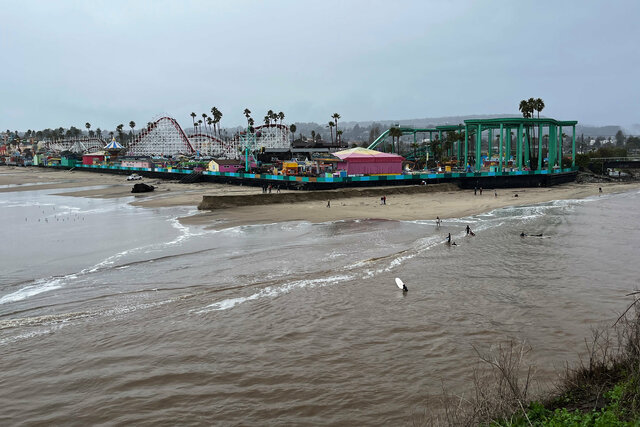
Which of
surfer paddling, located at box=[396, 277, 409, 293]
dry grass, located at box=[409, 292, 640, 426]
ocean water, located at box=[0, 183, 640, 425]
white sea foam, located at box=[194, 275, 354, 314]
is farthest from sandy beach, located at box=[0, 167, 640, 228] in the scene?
dry grass, located at box=[409, 292, 640, 426]

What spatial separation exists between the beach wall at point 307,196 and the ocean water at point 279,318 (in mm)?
12369

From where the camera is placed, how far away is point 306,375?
34.1 ft

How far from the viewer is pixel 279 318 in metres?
13.8

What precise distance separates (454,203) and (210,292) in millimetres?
31265

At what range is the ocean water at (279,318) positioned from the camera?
9.50m

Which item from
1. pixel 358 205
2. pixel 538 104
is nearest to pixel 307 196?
pixel 358 205

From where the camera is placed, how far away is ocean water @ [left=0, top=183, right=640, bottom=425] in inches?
374

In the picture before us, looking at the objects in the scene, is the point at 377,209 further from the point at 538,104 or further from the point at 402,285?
the point at 538,104

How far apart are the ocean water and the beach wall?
487 inches

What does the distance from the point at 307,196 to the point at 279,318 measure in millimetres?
30516

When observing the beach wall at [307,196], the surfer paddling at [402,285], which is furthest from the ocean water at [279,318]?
the beach wall at [307,196]

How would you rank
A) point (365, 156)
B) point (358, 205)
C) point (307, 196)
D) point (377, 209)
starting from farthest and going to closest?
point (365, 156) → point (307, 196) → point (358, 205) → point (377, 209)

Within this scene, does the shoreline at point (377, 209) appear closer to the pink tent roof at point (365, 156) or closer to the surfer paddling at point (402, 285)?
the pink tent roof at point (365, 156)

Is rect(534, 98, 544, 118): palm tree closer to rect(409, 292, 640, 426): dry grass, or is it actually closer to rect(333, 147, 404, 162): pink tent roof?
rect(333, 147, 404, 162): pink tent roof
